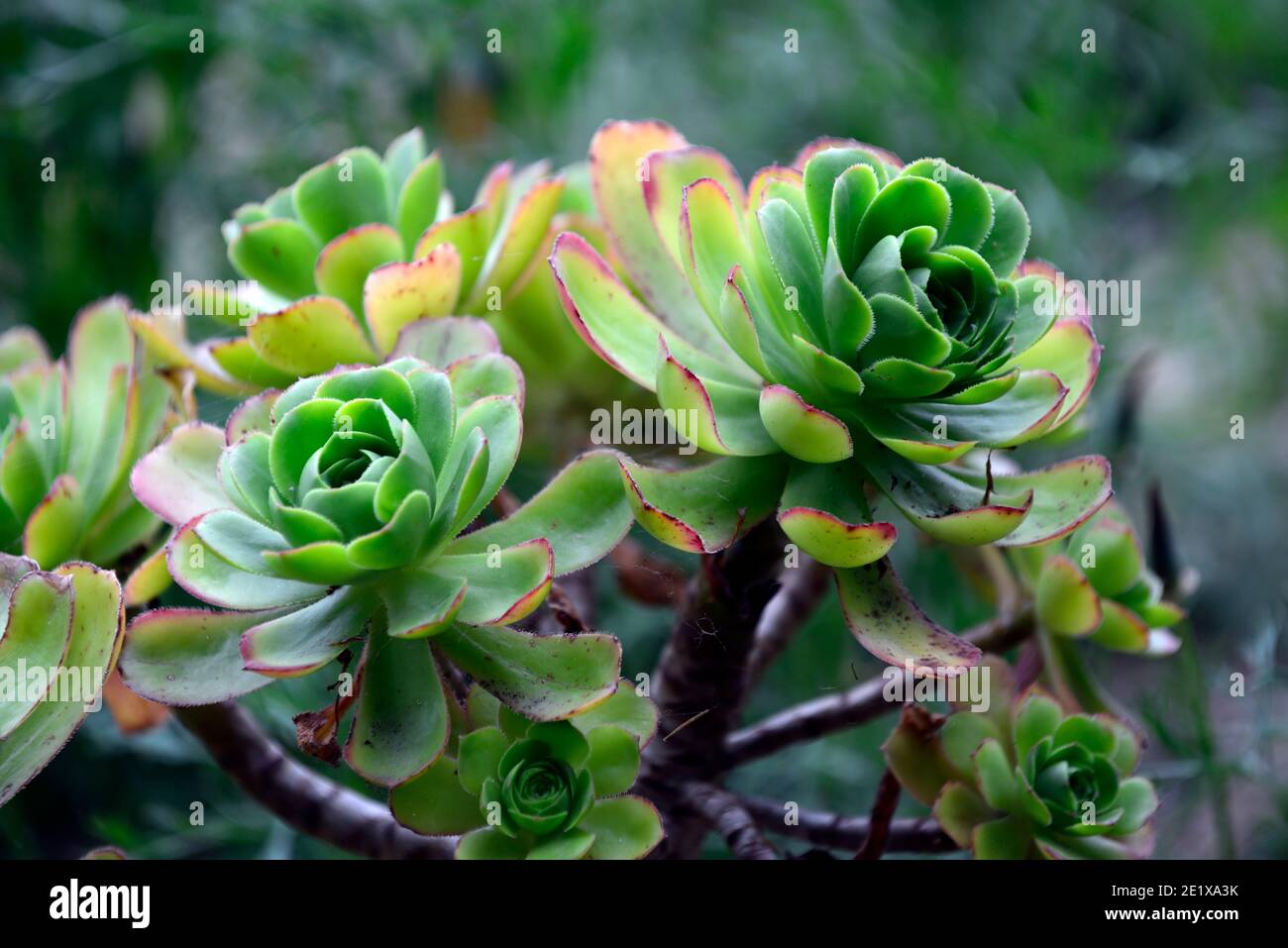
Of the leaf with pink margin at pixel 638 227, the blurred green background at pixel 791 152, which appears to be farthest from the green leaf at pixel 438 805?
the blurred green background at pixel 791 152

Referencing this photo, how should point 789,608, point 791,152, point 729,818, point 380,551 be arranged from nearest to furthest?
point 380,551 < point 729,818 < point 789,608 < point 791,152

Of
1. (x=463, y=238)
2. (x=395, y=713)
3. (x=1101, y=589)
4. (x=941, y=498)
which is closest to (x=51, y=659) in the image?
(x=395, y=713)

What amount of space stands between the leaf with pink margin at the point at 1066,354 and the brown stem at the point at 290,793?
1.13 feet

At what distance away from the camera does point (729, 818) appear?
503mm

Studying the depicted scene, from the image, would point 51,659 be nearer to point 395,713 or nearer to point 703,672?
point 395,713

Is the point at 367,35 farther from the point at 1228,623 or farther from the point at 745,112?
the point at 1228,623

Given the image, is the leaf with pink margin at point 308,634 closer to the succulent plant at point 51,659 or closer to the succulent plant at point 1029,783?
the succulent plant at point 51,659

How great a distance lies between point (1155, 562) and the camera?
0.64 metres

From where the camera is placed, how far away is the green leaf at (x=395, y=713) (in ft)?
1.36

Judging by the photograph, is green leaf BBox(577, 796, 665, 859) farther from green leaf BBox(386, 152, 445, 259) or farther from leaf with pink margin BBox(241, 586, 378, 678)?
green leaf BBox(386, 152, 445, 259)

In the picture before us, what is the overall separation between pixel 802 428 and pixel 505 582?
123 millimetres

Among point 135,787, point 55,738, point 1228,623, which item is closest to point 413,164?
point 55,738
